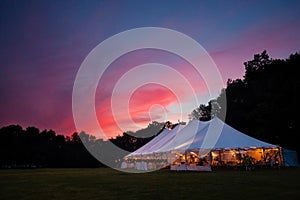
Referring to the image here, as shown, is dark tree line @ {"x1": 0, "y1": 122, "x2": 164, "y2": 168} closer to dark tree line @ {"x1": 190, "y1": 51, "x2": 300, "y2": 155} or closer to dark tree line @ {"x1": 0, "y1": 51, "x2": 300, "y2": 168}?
dark tree line @ {"x1": 0, "y1": 51, "x2": 300, "y2": 168}

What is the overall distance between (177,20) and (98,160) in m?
30.1

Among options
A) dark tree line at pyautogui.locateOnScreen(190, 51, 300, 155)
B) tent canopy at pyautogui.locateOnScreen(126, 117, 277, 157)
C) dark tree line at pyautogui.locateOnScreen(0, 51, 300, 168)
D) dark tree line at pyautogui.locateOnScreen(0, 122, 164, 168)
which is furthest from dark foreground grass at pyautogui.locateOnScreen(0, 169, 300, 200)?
dark tree line at pyautogui.locateOnScreen(0, 122, 164, 168)

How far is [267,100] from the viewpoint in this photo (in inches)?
885

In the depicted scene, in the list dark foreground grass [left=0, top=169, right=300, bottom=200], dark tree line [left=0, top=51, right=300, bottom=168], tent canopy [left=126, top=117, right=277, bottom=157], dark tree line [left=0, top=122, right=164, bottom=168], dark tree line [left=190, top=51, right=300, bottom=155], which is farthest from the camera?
Answer: dark tree line [left=0, top=122, right=164, bottom=168]

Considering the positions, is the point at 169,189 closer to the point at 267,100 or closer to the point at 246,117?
the point at 267,100

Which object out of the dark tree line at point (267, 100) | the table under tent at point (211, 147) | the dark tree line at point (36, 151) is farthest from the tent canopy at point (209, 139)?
the dark tree line at point (36, 151)

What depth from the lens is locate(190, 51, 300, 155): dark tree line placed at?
21.6m

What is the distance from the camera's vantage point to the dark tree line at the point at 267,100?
21594mm

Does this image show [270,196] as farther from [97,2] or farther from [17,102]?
[17,102]

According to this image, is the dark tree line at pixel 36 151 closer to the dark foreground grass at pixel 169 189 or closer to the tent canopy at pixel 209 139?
the tent canopy at pixel 209 139

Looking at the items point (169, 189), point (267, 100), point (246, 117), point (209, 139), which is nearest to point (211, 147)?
point (209, 139)

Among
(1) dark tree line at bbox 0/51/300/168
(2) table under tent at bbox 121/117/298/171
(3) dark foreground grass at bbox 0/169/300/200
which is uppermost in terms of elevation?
(1) dark tree line at bbox 0/51/300/168

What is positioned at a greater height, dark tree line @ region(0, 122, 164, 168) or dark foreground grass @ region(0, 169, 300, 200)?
dark tree line @ region(0, 122, 164, 168)

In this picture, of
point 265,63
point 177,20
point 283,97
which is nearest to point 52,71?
point 177,20
